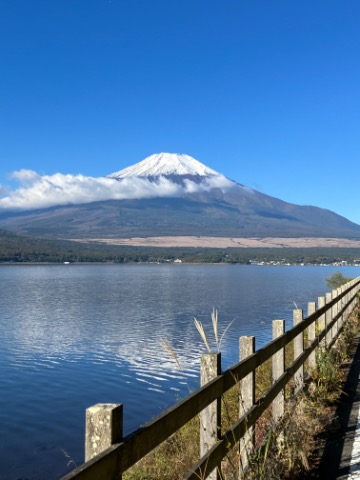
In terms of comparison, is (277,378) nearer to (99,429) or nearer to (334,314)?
(99,429)

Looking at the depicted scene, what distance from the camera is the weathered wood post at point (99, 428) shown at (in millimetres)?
2541

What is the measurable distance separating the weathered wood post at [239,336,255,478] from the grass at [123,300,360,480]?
0.08 m

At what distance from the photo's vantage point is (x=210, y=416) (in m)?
4.17

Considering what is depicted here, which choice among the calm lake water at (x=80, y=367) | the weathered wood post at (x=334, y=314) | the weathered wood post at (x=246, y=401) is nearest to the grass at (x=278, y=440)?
the weathered wood post at (x=246, y=401)

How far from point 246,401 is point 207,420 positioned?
0.97 m

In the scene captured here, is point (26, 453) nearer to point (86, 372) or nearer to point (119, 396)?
point (119, 396)

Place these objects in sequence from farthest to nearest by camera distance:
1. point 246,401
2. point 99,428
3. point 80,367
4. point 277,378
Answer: point 80,367
point 277,378
point 246,401
point 99,428

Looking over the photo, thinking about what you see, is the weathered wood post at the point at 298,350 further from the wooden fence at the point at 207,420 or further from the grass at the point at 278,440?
the grass at the point at 278,440

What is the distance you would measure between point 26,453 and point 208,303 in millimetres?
42018

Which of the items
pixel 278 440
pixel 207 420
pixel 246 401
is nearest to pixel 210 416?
pixel 207 420

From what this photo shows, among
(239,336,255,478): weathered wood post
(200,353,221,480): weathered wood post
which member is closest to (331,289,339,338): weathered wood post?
(239,336,255,478): weathered wood post

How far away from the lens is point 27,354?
85.9 feet

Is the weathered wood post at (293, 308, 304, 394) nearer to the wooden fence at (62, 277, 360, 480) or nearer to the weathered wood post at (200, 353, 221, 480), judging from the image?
the wooden fence at (62, 277, 360, 480)

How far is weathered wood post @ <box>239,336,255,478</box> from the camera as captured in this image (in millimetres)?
4738
